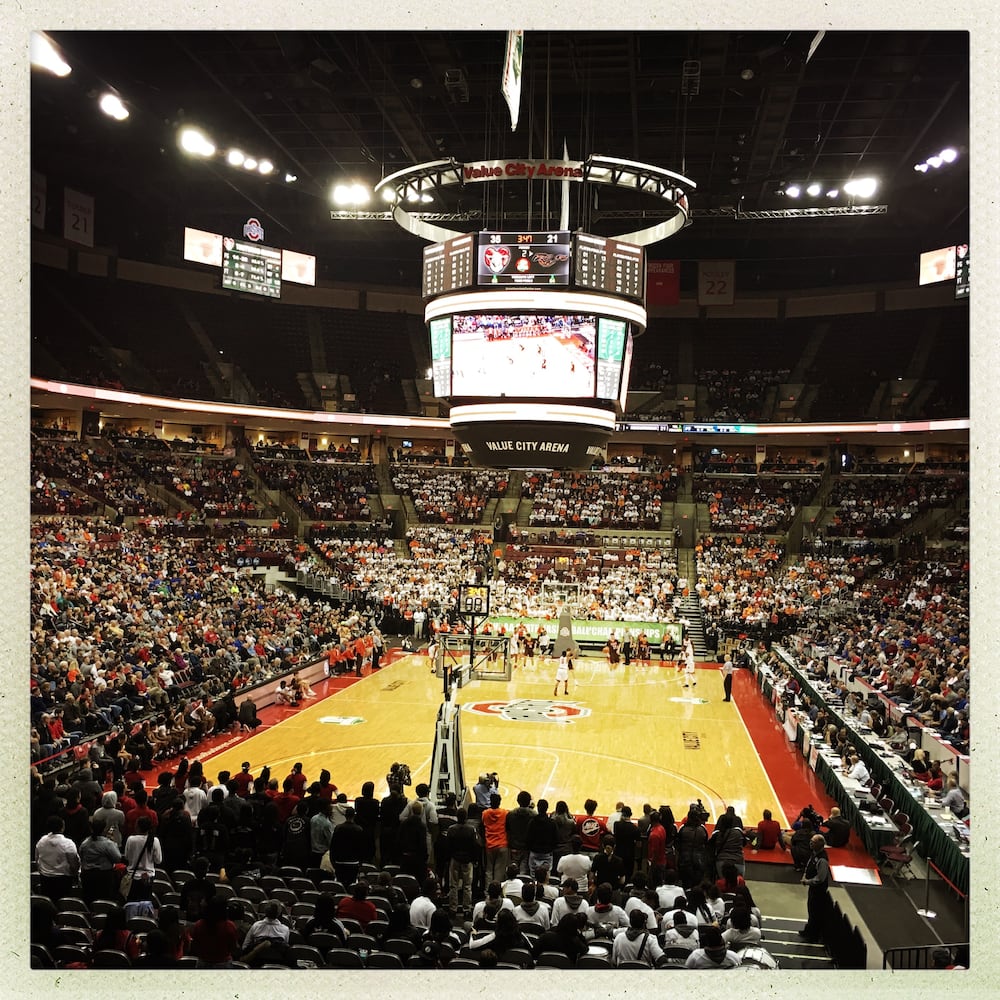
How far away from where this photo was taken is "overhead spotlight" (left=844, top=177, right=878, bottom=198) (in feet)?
79.7

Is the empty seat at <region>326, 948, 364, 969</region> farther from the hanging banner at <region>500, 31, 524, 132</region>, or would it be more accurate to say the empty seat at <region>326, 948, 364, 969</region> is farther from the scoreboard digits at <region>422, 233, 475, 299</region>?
the hanging banner at <region>500, 31, 524, 132</region>

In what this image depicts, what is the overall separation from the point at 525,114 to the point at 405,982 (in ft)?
63.1

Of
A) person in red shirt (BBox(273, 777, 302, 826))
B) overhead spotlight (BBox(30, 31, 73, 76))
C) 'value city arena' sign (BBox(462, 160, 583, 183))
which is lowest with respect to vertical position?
person in red shirt (BBox(273, 777, 302, 826))

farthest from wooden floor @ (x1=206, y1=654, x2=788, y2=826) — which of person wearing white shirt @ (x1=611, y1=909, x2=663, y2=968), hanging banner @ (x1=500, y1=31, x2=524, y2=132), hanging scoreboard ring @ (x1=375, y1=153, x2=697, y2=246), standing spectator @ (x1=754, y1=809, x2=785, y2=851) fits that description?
hanging banner @ (x1=500, y1=31, x2=524, y2=132)

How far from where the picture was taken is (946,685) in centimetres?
1591

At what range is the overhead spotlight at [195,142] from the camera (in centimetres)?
2191

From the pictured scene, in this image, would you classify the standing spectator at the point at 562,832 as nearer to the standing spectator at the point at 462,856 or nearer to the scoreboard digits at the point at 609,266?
the standing spectator at the point at 462,856

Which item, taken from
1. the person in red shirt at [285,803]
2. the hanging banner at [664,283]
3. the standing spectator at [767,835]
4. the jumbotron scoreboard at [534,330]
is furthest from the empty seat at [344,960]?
the hanging banner at [664,283]

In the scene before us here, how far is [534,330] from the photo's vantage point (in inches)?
547

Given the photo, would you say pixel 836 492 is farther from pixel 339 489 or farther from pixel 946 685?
pixel 946 685

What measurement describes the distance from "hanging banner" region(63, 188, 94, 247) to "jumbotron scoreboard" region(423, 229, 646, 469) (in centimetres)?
2116

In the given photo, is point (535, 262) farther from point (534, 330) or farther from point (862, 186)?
point (862, 186)

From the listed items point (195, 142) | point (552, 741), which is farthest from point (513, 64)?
point (195, 142)

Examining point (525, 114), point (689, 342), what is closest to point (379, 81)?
point (525, 114)
